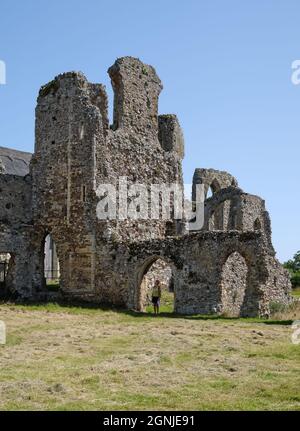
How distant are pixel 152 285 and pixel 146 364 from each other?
1442 cm

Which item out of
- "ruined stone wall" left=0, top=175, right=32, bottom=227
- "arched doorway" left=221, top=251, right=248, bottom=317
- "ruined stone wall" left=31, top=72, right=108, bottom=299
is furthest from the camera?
"ruined stone wall" left=0, top=175, right=32, bottom=227

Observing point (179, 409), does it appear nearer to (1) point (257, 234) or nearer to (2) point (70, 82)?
(1) point (257, 234)

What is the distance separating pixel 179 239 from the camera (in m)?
22.9

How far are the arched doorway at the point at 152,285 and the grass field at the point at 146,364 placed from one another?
413 cm

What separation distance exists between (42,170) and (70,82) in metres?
4.01

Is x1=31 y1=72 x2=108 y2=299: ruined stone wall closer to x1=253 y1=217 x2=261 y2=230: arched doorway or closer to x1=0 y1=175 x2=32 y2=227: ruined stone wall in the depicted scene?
x1=0 y1=175 x2=32 y2=227: ruined stone wall

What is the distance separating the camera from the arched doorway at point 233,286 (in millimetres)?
23031

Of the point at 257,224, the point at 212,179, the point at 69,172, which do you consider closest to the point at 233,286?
the point at 69,172

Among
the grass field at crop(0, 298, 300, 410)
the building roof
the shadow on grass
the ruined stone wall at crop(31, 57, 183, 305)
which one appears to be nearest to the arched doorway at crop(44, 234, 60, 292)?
the building roof

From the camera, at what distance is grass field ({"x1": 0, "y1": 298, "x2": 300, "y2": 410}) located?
9.06 m

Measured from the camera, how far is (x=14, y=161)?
135 feet

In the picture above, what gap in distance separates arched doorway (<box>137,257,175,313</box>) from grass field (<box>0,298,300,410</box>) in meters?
4.13

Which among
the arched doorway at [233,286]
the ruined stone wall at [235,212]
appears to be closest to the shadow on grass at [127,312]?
the arched doorway at [233,286]

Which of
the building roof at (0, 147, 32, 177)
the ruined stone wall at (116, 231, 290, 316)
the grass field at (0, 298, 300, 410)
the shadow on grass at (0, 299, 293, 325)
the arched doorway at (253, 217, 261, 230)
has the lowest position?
the grass field at (0, 298, 300, 410)
